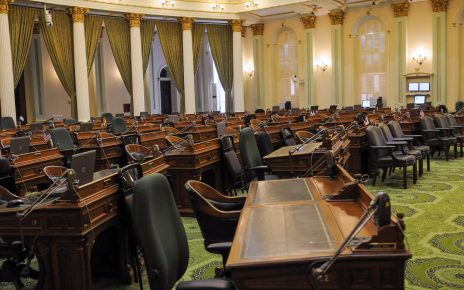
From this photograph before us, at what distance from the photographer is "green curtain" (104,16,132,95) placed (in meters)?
17.5

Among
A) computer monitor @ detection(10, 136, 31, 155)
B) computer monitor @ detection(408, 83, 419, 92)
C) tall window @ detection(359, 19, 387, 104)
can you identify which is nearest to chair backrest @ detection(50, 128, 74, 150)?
computer monitor @ detection(10, 136, 31, 155)

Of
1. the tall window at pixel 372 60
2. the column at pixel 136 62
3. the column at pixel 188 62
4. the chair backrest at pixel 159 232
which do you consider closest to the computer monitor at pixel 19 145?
the chair backrest at pixel 159 232

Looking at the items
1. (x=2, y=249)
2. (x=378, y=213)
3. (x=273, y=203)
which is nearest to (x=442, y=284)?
(x=273, y=203)

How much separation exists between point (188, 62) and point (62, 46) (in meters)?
5.10

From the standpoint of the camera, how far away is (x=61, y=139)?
24.4ft

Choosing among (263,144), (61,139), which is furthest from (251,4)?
(263,144)

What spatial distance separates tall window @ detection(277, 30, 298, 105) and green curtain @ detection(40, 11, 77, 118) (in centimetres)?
912

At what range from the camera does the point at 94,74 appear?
1908 cm

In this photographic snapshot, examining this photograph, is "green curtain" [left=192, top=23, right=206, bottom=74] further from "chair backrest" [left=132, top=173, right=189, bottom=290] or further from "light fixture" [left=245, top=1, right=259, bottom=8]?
"chair backrest" [left=132, top=173, right=189, bottom=290]

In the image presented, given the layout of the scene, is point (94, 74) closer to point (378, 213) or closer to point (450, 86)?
point (450, 86)

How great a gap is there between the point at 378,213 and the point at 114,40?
666 inches

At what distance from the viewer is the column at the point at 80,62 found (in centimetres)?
1597

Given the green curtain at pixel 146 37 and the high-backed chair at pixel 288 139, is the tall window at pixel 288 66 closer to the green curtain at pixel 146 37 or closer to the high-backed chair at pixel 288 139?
the green curtain at pixel 146 37

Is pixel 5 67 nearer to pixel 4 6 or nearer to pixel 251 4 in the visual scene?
pixel 4 6
